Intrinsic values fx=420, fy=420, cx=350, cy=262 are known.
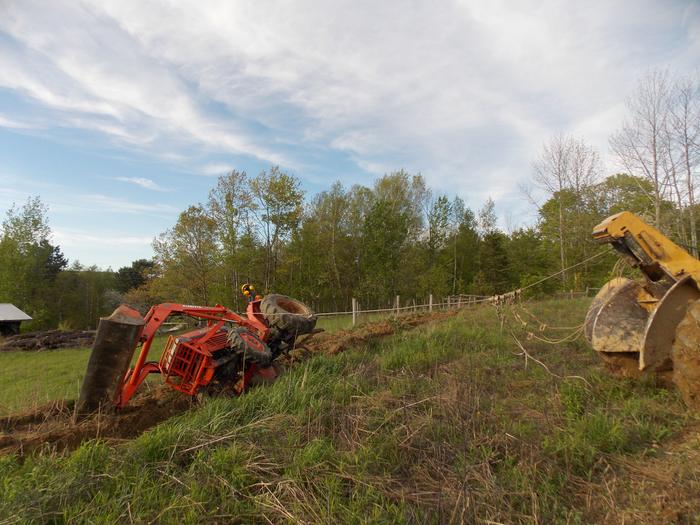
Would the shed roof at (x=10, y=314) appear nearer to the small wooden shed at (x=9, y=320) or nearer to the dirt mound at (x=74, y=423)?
the small wooden shed at (x=9, y=320)

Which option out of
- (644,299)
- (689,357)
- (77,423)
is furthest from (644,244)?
(77,423)

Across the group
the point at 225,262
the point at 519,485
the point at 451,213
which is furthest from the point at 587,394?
the point at 451,213

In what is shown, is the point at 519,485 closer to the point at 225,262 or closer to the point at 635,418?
the point at 635,418

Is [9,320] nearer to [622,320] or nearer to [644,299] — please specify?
[622,320]

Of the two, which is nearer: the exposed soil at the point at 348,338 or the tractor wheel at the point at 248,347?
the tractor wheel at the point at 248,347

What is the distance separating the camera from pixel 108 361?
4773mm

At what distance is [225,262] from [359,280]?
1227cm

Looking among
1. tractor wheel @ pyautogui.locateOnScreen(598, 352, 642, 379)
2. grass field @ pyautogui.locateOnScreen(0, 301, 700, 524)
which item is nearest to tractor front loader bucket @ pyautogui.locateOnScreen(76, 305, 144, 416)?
grass field @ pyautogui.locateOnScreen(0, 301, 700, 524)

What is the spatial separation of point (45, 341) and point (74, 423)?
20001 mm

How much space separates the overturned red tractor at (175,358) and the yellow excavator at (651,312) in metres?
4.50

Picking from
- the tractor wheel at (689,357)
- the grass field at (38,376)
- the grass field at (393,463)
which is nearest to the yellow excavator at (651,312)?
the tractor wheel at (689,357)

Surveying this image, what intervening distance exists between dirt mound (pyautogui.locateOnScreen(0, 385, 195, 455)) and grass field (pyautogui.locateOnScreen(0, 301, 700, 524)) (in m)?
0.42

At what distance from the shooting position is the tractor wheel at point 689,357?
3980mm

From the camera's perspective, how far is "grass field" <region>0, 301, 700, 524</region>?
280 cm
